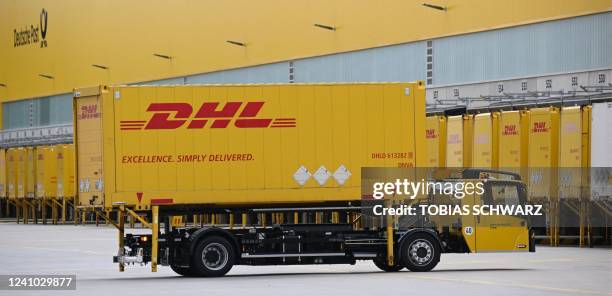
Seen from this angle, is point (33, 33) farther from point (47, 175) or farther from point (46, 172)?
point (47, 175)

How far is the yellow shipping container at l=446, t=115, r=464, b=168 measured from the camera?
36.7 meters

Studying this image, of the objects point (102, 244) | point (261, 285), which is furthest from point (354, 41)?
point (261, 285)

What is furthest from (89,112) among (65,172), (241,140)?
(65,172)

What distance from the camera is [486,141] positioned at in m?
35.7

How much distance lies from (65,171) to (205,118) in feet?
126

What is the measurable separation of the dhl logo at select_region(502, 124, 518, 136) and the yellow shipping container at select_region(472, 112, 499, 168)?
56 cm

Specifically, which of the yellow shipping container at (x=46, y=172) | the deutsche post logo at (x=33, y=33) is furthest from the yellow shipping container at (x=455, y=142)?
the deutsche post logo at (x=33, y=33)

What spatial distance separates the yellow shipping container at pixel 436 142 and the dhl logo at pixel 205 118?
597 inches

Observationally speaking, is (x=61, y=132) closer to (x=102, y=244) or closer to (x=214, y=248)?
(x=102, y=244)

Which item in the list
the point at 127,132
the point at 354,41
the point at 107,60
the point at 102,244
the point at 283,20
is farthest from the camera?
the point at 107,60

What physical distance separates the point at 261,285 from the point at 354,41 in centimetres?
3159

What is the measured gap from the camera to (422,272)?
23.2 meters

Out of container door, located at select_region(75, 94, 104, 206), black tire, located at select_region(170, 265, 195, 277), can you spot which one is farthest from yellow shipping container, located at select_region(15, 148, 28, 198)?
black tire, located at select_region(170, 265, 195, 277)

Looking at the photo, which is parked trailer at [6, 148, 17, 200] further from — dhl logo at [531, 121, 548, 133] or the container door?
the container door
